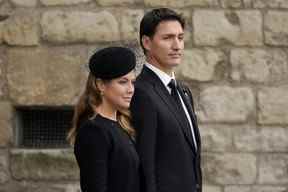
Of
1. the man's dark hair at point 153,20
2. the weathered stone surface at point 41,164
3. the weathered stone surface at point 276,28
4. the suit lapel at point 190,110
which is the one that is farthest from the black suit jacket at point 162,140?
the weathered stone surface at point 276,28

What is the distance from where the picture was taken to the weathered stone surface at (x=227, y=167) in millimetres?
5336

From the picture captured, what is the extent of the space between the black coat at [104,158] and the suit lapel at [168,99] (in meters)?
0.41

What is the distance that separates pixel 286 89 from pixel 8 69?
182 centimetres

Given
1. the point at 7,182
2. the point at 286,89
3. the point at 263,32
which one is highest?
the point at 263,32

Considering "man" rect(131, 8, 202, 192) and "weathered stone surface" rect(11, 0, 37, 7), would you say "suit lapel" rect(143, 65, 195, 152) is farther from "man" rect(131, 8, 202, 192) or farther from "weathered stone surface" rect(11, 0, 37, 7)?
"weathered stone surface" rect(11, 0, 37, 7)

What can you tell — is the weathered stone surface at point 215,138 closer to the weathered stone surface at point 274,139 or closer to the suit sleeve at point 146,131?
the weathered stone surface at point 274,139

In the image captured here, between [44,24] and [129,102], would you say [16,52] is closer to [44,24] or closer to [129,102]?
Answer: [44,24]

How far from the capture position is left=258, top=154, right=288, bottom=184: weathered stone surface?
538 centimetres

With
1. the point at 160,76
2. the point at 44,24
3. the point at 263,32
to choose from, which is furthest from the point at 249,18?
the point at 160,76

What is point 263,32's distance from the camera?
5.34 metres

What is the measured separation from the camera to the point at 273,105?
211 inches

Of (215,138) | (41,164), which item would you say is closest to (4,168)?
(41,164)

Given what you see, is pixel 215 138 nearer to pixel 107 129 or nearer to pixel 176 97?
pixel 176 97

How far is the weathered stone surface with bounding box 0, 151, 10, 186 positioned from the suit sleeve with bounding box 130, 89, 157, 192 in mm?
2005
